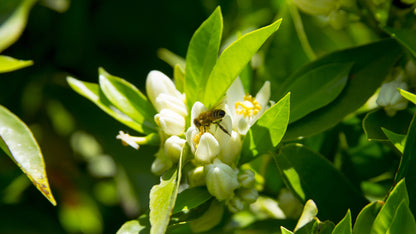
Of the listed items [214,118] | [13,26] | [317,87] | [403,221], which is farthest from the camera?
[13,26]

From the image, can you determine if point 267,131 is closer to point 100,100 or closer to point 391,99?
point 391,99

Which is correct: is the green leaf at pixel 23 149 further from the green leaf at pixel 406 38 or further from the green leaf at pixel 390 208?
the green leaf at pixel 406 38

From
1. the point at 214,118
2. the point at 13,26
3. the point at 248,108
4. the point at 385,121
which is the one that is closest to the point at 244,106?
the point at 248,108

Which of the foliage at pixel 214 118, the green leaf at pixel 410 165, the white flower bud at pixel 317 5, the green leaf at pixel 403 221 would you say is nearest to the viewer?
the green leaf at pixel 403 221

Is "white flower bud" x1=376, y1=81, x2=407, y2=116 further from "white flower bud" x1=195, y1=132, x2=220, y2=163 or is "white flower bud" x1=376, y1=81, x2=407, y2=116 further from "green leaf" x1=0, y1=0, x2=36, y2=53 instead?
"green leaf" x1=0, y1=0, x2=36, y2=53

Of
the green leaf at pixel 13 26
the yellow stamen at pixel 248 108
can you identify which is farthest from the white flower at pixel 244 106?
the green leaf at pixel 13 26

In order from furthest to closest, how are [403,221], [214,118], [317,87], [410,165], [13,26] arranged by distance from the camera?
[13,26] → [317,87] → [214,118] → [410,165] → [403,221]

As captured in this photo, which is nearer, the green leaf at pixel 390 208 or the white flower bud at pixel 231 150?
the green leaf at pixel 390 208
